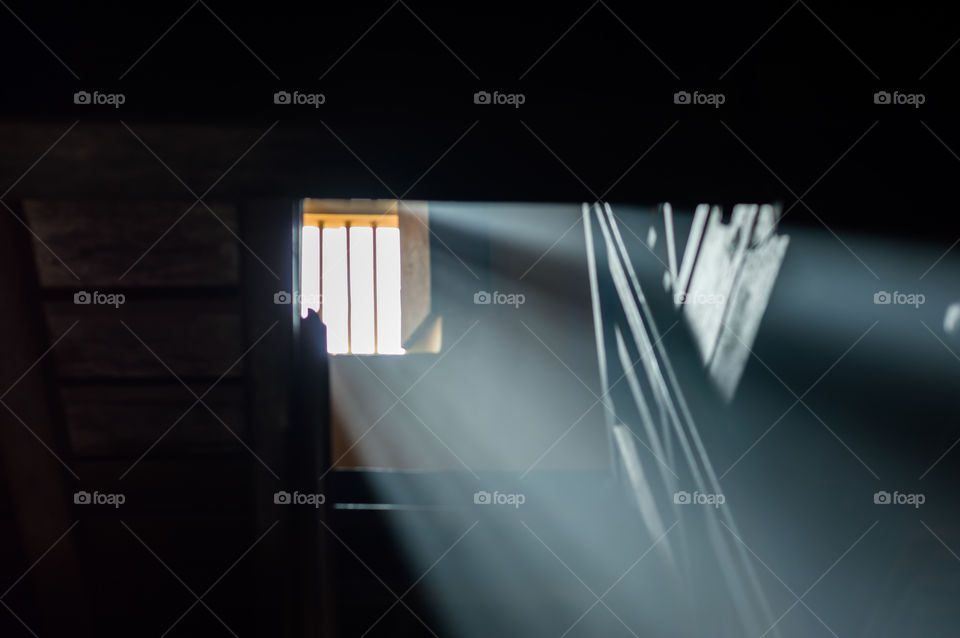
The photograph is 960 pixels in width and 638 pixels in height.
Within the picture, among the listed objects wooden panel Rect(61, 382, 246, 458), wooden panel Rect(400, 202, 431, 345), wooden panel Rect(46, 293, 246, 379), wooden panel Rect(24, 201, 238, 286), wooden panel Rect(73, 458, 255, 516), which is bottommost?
wooden panel Rect(73, 458, 255, 516)

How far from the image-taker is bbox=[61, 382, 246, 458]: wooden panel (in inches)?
122

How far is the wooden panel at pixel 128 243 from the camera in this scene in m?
2.92

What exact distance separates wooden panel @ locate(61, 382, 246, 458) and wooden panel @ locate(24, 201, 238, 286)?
1.47 feet

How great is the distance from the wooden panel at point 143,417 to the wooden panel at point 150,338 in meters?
0.08

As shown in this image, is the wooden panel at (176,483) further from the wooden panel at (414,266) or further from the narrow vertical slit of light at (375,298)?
the narrow vertical slit of light at (375,298)

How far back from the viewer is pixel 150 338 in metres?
3.10

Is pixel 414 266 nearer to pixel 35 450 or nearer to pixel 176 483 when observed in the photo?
pixel 176 483

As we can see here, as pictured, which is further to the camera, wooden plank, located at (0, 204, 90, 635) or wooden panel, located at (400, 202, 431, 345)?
wooden panel, located at (400, 202, 431, 345)

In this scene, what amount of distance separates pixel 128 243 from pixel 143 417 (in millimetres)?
731

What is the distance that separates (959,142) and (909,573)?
1159mm

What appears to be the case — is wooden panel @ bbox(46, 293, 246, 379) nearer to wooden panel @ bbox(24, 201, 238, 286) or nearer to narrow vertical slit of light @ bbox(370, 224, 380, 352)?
wooden panel @ bbox(24, 201, 238, 286)

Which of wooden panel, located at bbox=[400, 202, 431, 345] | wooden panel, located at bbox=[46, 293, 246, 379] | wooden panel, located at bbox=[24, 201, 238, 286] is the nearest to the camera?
wooden panel, located at bbox=[24, 201, 238, 286]

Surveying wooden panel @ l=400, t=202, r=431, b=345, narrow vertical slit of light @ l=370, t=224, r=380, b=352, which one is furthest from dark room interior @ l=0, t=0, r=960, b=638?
narrow vertical slit of light @ l=370, t=224, r=380, b=352

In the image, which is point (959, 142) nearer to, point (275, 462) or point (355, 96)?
point (355, 96)
